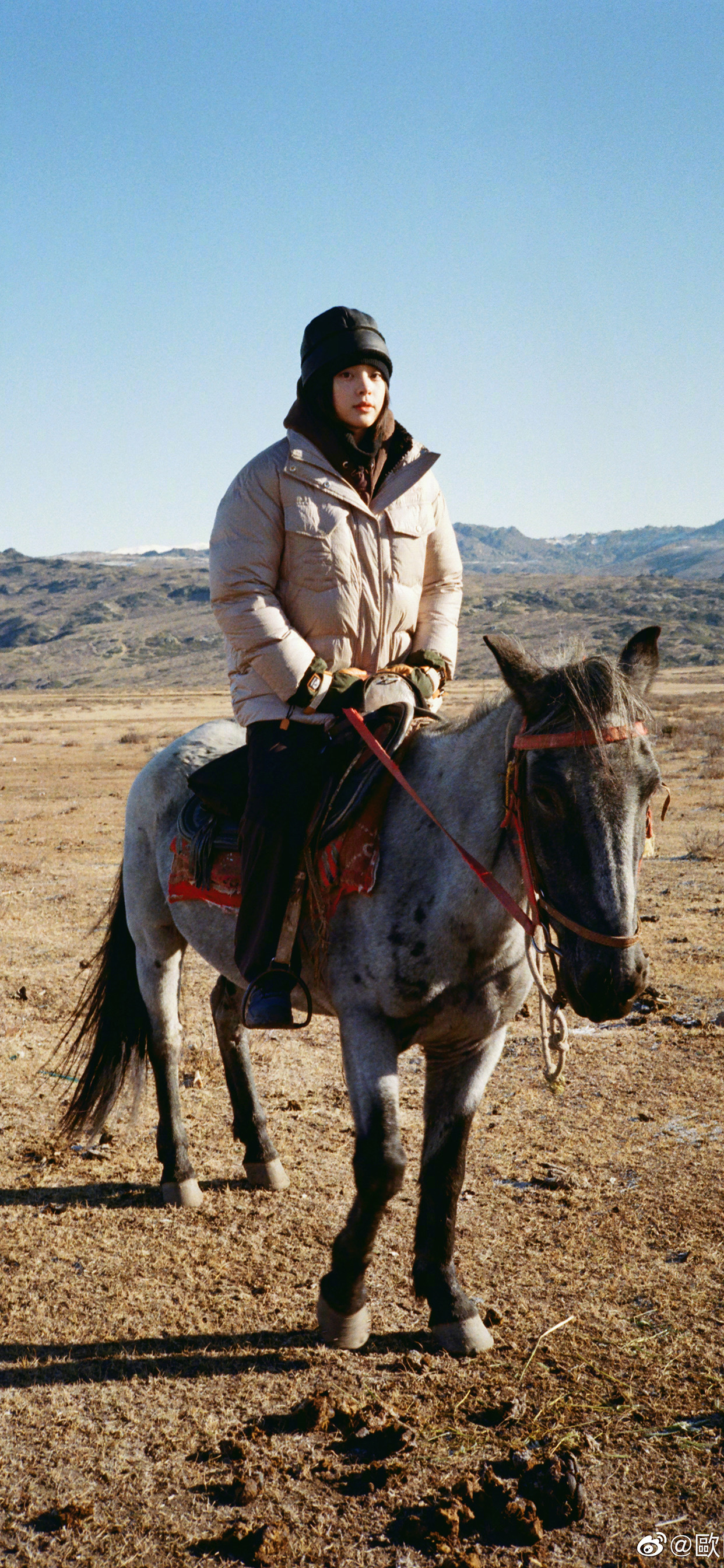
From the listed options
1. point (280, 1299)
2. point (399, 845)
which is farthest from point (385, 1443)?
point (399, 845)

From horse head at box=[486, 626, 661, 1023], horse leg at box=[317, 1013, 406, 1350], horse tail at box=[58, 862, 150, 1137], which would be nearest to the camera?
horse head at box=[486, 626, 661, 1023]

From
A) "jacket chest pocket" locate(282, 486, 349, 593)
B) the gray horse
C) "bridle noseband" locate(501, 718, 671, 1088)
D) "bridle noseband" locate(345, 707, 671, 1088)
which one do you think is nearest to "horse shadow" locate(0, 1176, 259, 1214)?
the gray horse

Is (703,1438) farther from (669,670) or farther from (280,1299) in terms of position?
(669,670)

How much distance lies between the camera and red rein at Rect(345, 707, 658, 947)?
2811mm

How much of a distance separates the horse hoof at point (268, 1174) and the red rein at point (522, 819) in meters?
2.28

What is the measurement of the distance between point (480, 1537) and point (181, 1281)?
172cm

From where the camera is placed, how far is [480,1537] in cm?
277

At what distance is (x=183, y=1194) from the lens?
15.5 ft

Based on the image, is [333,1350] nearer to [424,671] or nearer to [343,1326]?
[343,1326]

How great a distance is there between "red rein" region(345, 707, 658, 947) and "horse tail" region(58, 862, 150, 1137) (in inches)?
95.8

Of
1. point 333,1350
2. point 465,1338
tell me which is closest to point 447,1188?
point 465,1338

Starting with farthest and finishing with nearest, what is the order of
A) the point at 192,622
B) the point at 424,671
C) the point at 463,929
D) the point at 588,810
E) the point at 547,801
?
1. the point at 192,622
2. the point at 424,671
3. the point at 463,929
4. the point at 547,801
5. the point at 588,810

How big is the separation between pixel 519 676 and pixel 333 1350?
251 cm

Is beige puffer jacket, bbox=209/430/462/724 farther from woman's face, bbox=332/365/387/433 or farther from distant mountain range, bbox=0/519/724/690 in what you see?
distant mountain range, bbox=0/519/724/690
